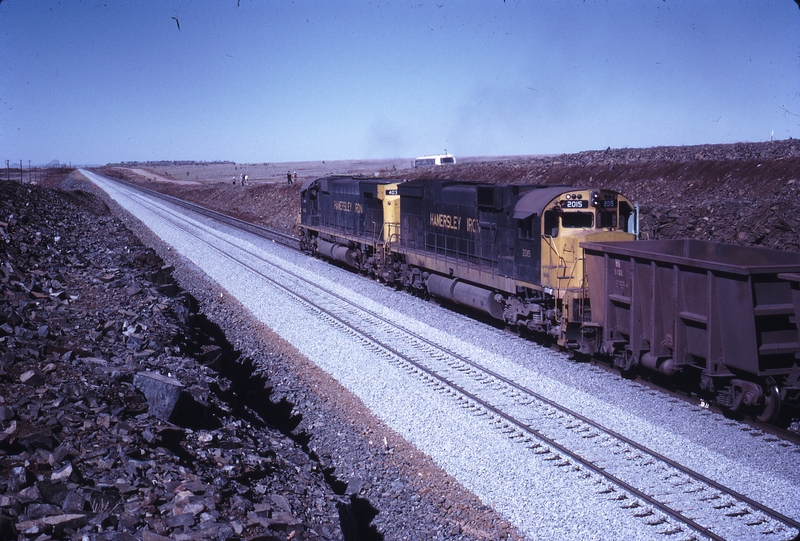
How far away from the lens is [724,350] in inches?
389

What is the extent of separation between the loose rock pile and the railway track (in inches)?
122

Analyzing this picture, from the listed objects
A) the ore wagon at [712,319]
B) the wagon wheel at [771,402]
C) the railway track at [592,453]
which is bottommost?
the railway track at [592,453]

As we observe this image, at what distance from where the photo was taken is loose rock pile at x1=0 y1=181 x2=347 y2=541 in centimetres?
591

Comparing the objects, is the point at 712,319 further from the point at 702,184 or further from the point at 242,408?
the point at 702,184

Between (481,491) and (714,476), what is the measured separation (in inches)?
119

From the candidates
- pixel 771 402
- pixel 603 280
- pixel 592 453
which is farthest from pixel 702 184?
pixel 592 453

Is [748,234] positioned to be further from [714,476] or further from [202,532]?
[202,532]

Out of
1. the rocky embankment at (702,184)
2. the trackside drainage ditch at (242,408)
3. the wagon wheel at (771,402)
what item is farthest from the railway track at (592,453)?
the rocky embankment at (702,184)

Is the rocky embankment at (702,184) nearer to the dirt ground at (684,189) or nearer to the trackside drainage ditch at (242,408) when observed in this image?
the dirt ground at (684,189)

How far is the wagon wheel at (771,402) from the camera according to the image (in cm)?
954

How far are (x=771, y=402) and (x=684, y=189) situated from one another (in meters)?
28.4

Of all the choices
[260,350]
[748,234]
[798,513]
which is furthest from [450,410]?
[748,234]

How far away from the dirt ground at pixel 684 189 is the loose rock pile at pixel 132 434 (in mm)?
13757

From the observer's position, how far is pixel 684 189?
35.3 metres
